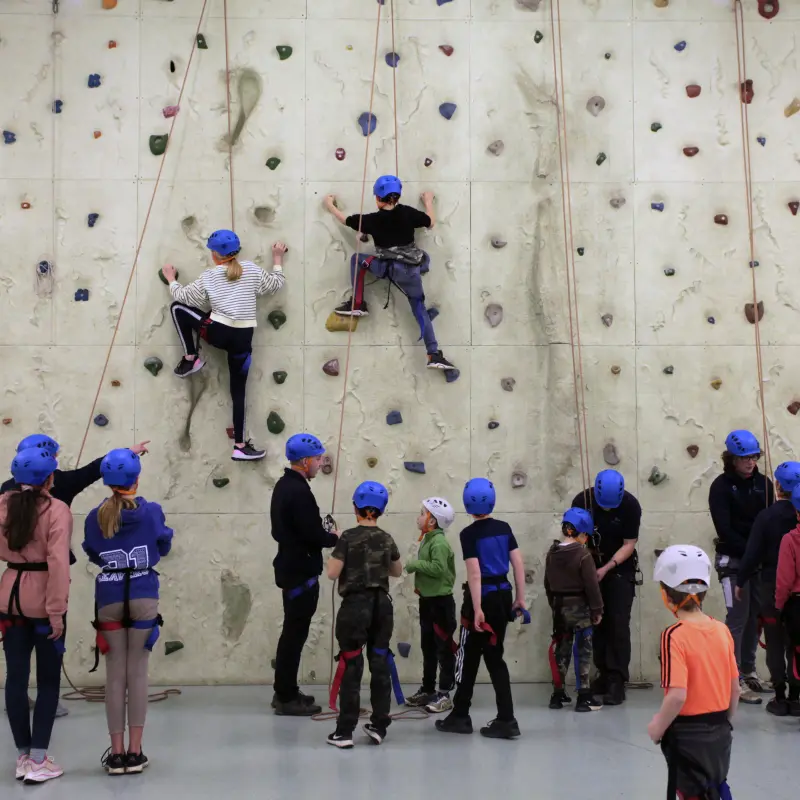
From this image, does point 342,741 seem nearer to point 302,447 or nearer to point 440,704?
point 440,704

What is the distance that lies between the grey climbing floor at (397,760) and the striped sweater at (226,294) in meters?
2.32

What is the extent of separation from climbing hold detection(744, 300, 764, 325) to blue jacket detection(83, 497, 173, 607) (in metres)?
4.16

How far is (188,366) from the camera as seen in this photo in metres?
6.46

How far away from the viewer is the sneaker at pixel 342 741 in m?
Answer: 4.99

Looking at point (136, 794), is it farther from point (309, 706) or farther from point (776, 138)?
point (776, 138)

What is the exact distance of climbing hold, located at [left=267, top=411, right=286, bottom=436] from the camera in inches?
258

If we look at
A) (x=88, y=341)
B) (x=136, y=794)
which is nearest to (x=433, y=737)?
(x=136, y=794)

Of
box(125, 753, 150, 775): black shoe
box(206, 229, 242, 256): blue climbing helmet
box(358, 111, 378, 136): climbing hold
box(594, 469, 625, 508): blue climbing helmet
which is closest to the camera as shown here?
box(125, 753, 150, 775): black shoe

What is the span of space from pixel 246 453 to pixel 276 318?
0.88 metres

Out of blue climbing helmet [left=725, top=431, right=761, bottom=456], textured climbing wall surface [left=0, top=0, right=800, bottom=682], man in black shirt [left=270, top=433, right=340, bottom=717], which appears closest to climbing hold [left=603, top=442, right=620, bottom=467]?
textured climbing wall surface [left=0, top=0, right=800, bottom=682]

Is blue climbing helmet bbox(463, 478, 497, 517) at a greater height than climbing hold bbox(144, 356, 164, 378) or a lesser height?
lesser

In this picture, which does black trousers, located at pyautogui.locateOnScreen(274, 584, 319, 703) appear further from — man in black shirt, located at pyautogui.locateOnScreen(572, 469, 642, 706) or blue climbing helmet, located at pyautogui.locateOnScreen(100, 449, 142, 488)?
man in black shirt, located at pyautogui.locateOnScreen(572, 469, 642, 706)

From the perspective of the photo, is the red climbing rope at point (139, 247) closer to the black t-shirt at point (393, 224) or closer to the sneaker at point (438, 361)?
the black t-shirt at point (393, 224)

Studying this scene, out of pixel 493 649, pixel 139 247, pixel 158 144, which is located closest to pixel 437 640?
pixel 493 649
